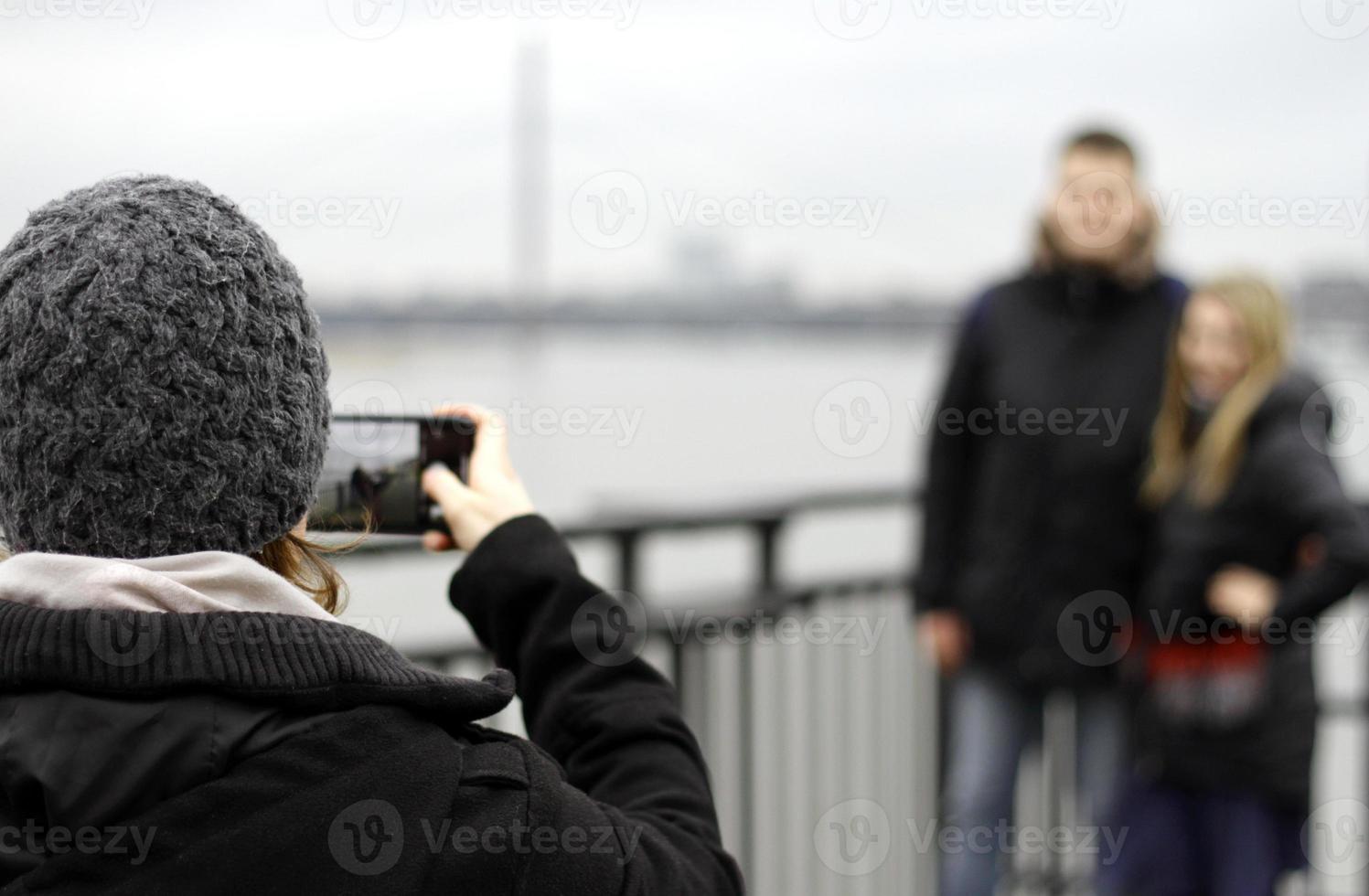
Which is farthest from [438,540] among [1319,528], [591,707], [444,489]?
[1319,528]

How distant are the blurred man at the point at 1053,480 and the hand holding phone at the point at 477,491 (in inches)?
94.0

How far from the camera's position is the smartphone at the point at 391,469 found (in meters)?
1.48

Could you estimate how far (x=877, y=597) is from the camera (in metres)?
4.12

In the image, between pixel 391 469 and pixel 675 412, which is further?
pixel 675 412

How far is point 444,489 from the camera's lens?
154 cm

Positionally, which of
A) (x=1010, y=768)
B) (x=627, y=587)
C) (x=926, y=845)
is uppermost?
(x=627, y=587)

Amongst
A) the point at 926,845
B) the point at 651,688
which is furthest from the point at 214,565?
the point at 926,845

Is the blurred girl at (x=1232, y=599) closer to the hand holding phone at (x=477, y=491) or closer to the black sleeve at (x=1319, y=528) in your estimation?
the black sleeve at (x=1319, y=528)

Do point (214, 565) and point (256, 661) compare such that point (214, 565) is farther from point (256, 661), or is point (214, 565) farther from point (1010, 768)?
point (1010, 768)

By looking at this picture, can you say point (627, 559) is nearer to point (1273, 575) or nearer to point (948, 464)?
point (948, 464)

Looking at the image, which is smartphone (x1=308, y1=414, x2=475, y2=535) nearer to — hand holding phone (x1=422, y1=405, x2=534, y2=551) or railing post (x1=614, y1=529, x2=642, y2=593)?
hand holding phone (x1=422, y1=405, x2=534, y2=551)

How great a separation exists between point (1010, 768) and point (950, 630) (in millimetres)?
401

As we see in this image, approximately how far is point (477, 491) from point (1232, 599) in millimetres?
2494

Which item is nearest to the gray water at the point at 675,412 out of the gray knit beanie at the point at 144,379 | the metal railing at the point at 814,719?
the metal railing at the point at 814,719
